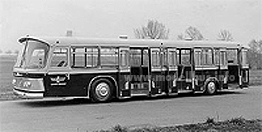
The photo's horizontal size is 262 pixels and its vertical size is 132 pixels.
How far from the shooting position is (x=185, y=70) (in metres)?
16.4

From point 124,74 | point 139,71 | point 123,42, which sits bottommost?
point 124,74

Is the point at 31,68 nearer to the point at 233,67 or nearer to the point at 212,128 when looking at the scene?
the point at 212,128

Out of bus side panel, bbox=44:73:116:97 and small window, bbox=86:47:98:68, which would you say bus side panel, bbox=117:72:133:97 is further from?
small window, bbox=86:47:98:68

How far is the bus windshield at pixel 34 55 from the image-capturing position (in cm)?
Result: 1301

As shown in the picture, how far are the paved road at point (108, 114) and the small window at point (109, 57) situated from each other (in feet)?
5.45

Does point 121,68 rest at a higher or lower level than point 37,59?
lower

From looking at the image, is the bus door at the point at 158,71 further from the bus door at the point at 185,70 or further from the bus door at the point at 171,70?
the bus door at the point at 185,70

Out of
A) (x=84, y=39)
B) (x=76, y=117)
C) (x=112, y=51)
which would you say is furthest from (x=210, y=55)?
(x=76, y=117)

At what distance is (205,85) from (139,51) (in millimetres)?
3968

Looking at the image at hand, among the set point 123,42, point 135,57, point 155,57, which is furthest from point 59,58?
point 155,57

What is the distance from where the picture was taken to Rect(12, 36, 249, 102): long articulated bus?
1306 cm

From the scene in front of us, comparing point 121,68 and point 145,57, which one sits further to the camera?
point 145,57

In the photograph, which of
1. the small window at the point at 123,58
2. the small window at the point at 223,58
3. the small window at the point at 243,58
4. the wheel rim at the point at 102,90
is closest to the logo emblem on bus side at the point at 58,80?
the wheel rim at the point at 102,90

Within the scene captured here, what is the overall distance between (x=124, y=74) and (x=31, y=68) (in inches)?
142
